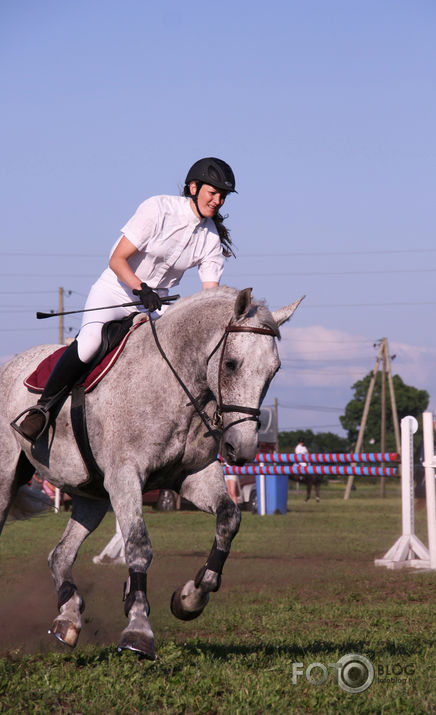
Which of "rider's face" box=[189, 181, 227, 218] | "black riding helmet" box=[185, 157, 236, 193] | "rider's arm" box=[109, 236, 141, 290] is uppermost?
"black riding helmet" box=[185, 157, 236, 193]

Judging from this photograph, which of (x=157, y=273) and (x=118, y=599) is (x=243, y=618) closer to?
(x=118, y=599)

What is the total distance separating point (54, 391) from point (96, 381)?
41cm

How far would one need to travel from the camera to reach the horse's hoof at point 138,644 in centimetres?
462

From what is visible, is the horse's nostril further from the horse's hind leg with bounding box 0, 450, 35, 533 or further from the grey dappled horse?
the horse's hind leg with bounding box 0, 450, 35, 533

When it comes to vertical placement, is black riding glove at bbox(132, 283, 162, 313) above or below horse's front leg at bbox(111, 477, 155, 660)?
above

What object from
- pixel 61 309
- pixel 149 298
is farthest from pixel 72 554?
pixel 61 309

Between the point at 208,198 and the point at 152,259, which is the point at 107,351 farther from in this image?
the point at 208,198

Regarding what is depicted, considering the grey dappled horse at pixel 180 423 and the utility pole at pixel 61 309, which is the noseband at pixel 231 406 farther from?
the utility pole at pixel 61 309

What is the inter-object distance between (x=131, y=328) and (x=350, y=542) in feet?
40.0

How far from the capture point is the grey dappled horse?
507 centimetres

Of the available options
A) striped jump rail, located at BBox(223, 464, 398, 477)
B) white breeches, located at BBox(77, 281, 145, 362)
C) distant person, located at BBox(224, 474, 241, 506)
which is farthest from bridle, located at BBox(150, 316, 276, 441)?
distant person, located at BBox(224, 474, 241, 506)

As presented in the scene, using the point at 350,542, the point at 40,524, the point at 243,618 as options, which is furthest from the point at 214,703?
the point at 40,524

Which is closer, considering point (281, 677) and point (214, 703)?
point (214, 703)

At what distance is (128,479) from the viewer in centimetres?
522
